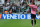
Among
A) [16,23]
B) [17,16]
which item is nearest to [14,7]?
[17,16]

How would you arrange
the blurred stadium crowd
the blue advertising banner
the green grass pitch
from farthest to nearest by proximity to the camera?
the blurred stadium crowd
the blue advertising banner
the green grass pitch

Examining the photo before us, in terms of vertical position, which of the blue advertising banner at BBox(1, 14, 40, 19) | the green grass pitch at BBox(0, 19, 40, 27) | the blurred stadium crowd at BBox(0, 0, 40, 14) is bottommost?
the green grass pitch at BBox(0, 19, 40, 27)

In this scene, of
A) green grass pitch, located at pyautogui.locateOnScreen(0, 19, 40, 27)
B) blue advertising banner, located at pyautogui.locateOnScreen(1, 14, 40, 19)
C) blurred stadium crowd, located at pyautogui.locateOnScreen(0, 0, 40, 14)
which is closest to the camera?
green grass pitch, located at pyautogui.locateOnScreen(0, 19, 40, 27)

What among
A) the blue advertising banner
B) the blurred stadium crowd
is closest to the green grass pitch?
the blue advertising banner

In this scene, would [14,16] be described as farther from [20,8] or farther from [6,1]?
[6,1]

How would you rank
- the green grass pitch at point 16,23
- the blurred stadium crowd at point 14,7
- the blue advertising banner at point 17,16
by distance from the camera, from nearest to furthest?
1. the green grass pitch at point 16,23
2. the blue advertising banner at point 17,16
3. the blurred stadium crowd at point 14,7

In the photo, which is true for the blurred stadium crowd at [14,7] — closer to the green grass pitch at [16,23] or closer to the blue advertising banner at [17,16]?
the blue advertising banner at [17,16]

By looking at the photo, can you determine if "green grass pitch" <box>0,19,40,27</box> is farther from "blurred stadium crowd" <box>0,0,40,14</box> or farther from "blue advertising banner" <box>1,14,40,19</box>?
"blurred stadium crowd" <box>0,0,40,14</box>

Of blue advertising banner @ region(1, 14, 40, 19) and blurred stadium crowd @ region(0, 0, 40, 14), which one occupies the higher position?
blurred stadium crowd @ region(0, 0, 40, 14)

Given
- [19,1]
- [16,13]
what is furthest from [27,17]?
[19,1]

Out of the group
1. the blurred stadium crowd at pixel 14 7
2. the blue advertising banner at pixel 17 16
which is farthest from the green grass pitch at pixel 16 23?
the blurred stadium crowd at pixel 14 7

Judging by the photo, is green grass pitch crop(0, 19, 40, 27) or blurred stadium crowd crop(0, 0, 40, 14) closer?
green grass pitch crop(0, 19, 40, 27)

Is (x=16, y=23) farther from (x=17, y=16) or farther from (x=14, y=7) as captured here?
(x=14, y=7)

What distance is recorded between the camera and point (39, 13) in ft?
22.6
